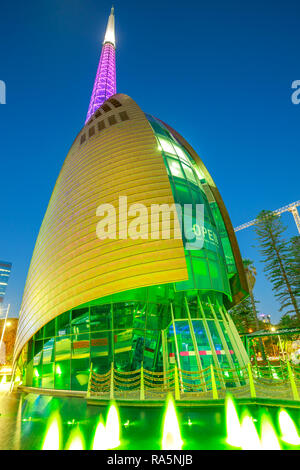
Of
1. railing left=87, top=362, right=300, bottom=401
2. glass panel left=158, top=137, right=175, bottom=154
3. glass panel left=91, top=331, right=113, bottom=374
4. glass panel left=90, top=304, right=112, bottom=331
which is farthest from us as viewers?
glass panel left=158, top=137, right=175, bottom=154

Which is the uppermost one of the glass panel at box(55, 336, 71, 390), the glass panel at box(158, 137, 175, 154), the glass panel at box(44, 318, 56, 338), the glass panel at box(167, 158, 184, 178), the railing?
the glass panel at box(158, 137, 175, 154)

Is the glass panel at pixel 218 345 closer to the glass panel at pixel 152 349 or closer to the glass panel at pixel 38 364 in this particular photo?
the glass panel at pixel 152 349

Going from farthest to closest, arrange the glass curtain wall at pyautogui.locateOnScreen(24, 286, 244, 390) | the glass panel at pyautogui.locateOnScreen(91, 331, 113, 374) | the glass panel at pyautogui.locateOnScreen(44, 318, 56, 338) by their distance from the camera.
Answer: the glass panel at pyautogui.locateOnScreen(44, 318, 56, 338)
the glass panel at pyautogui.locateOnScreen(91, 331, 113, 374)
the glass curtain wall at pyautogui.locateOnScreen(24, 286, 244, 390)

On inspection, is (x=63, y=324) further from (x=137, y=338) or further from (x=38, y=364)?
(x=137, y=338)

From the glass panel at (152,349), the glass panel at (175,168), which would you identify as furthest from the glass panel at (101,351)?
the glass panel at (175,168)

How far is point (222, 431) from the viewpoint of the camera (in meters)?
5.89

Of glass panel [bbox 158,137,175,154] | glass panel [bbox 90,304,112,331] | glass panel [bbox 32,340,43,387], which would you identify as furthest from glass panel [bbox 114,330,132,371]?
glass panel [bbox 158,137,175,154]

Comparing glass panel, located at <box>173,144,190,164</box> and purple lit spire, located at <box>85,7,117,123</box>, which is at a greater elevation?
purple lit spire, located at <box>85,7,117,123</box>

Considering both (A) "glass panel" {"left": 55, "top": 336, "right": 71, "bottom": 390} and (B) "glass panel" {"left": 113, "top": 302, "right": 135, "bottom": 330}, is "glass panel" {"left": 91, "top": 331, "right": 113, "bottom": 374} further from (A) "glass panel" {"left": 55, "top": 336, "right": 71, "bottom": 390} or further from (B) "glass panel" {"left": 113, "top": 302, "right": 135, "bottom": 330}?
(A) "glass panel" {"left": 55, "top": 336, "right": 71, "bottom": 390}

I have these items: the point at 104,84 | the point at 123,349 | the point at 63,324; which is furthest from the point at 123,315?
the point at 104,84

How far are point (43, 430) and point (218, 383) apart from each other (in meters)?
7.11
